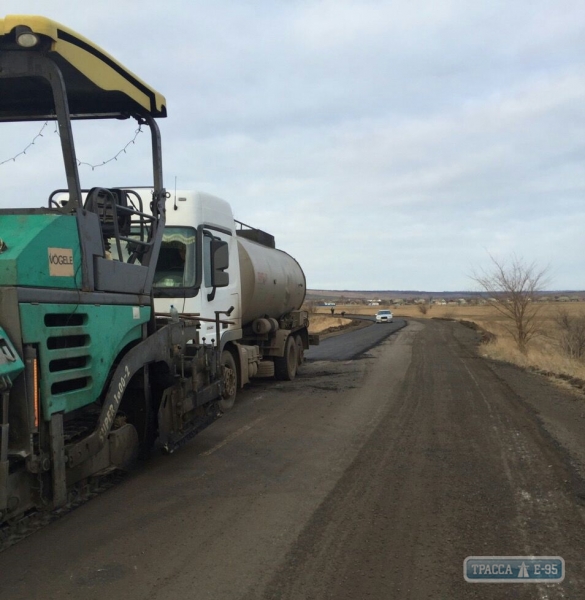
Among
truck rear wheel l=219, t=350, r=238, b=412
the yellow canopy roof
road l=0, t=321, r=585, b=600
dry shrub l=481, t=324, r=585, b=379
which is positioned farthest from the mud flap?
dry shrub l=481, t=324, r=585, b=379

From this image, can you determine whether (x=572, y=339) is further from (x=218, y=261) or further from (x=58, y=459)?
(x=58, y=459)

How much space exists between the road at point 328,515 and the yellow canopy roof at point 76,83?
350 cm

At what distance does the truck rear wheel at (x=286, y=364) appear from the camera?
13414 mm

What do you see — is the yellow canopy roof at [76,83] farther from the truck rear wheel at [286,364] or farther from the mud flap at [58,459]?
the truck rear wheel at [286,364]

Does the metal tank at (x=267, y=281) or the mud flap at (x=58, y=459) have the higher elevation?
the metal tank at (x=267, y=281)

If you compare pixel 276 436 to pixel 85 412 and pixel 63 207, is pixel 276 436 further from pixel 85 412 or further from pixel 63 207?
pixel 63 207

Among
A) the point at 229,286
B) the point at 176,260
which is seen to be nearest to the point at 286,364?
the point at 229,286

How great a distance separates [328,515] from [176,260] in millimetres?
4871

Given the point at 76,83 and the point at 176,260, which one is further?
the point at 176,260

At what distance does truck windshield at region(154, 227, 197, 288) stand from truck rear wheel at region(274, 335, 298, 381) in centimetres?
526

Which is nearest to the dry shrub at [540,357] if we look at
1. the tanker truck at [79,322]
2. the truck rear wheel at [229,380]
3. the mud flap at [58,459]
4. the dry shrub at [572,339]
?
the dry shrub at [572,339]

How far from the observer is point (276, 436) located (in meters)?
7.70

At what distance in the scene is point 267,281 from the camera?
12.5 meters

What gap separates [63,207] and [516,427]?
667 centimetres
